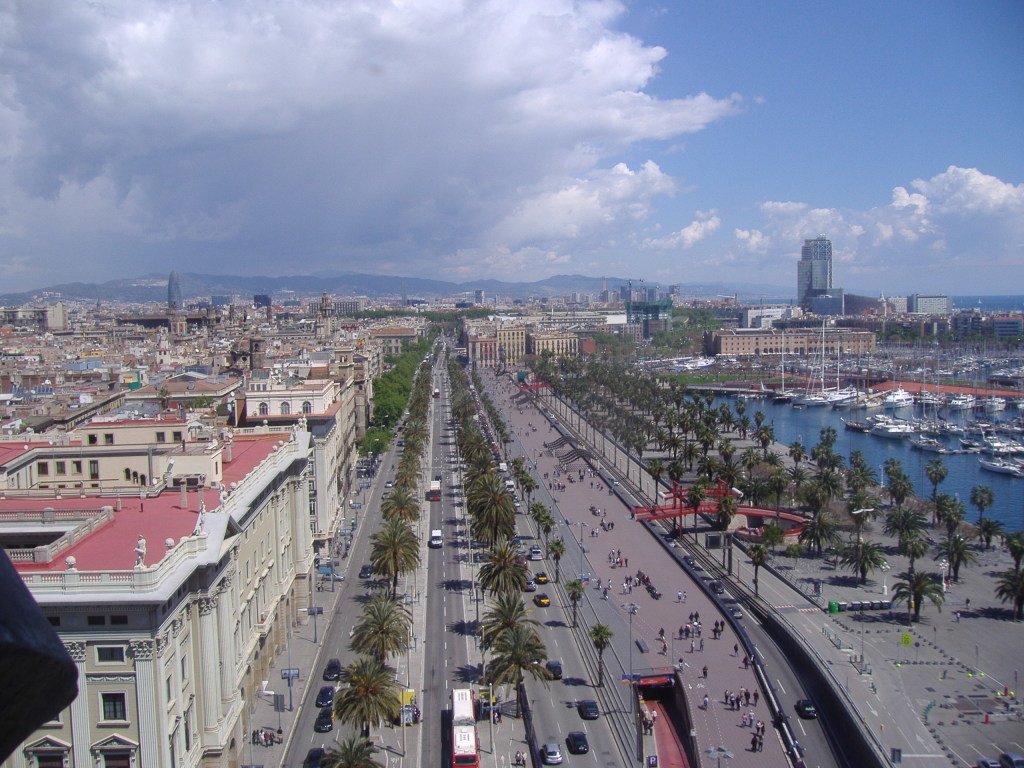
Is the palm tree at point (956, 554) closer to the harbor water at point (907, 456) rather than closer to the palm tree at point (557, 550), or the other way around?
the harbor water at point (907, 456)

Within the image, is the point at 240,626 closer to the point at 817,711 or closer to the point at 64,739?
the point at 64,739

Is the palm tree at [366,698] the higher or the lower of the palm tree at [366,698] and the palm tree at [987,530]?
the higher

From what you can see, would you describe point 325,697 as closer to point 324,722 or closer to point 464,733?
point 324,722

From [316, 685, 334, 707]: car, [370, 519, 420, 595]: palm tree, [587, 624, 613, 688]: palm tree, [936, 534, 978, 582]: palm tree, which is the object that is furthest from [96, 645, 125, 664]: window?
[936, 534, 978, 582]: palm tree

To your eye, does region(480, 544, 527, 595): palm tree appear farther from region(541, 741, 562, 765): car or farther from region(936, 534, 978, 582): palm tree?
region(936, 534, 978, 582): palm tree

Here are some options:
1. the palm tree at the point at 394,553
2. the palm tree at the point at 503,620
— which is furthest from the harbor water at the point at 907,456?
the palm tree at the point at 503,620

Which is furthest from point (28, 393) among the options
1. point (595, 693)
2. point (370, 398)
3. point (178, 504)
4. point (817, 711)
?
point (817, 711)

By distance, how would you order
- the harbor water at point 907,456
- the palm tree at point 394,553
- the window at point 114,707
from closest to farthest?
the window at point 114,707
the palm tree at point 394,553
the harbor water at point 907,456
